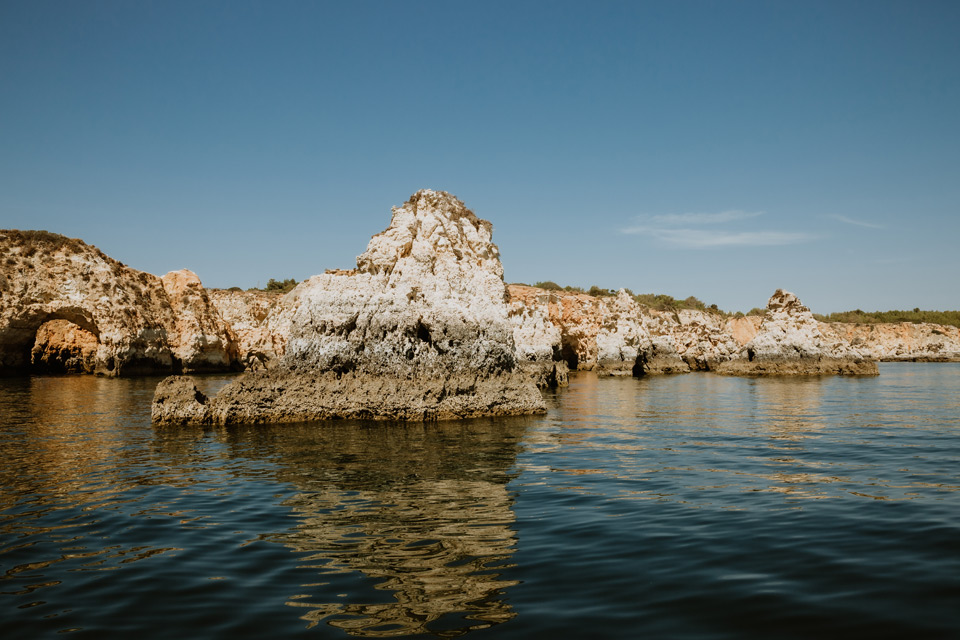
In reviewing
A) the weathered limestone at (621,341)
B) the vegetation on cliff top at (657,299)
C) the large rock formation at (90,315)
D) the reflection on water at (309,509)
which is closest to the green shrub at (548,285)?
the vegetation on cliff top at (657,299)

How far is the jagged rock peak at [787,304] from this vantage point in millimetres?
54188

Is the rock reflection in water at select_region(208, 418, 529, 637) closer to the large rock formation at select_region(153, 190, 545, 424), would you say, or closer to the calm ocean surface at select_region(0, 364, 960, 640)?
the calm ocean surface at select_region(0, 364, 960, 640)

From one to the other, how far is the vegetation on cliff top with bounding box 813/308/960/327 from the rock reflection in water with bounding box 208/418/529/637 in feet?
361

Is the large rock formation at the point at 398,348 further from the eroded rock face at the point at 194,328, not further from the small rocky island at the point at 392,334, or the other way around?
the eroded rock face at the point at 194,328

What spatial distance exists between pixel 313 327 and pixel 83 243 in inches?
1599

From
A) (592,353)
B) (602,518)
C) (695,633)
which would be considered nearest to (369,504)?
(602,518)

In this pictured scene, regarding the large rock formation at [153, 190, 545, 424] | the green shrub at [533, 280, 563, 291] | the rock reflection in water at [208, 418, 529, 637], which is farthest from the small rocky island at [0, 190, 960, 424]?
the green shrub at [533, 280, 563, 291]

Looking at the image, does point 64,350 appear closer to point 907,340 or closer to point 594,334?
point 594,334

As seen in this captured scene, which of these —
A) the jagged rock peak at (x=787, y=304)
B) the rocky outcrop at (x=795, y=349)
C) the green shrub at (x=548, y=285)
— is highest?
the green shrub at (x=548, y=285)

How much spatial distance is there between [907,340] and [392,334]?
348 ft

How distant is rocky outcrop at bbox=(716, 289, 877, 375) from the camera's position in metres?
52.8

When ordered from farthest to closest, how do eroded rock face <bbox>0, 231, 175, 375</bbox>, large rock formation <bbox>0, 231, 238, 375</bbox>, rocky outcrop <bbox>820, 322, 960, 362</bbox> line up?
rocky outcrop <bbox>820, 322, 960, 362</bbox> → large rock formation <bbox>0, 231, 238, 375</bbox> → eroded rock face <bbox>0, 231, 175, 375</bbox>

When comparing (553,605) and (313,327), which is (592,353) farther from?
(553,605)

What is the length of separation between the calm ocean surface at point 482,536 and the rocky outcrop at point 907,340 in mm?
95894
